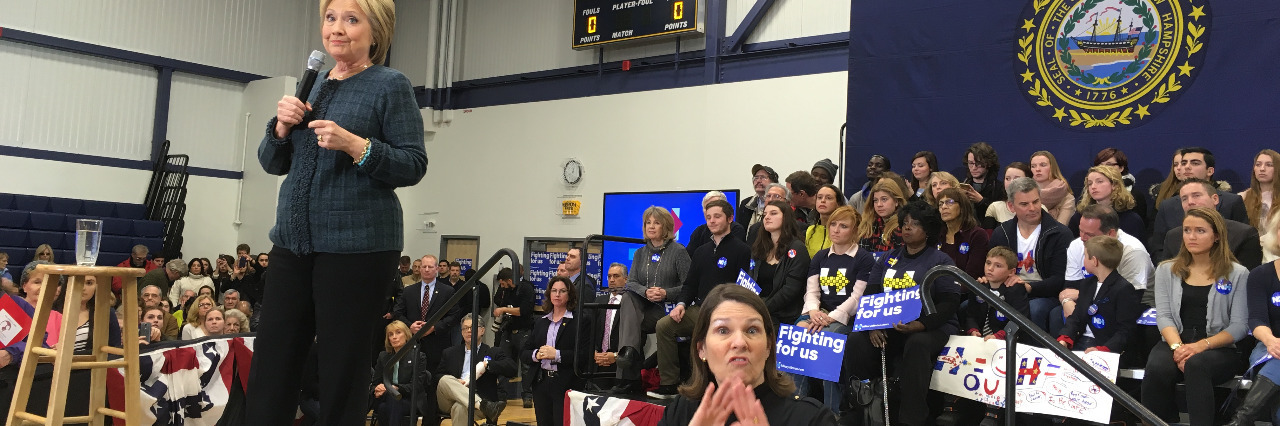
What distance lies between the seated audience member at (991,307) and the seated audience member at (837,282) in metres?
0.66

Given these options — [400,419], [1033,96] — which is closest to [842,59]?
[1033,96]

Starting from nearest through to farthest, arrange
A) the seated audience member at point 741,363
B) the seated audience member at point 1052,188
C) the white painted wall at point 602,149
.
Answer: the seated audience member at point 741,363 → the seated audience member at point 1052,188 → the white painted wall at point 602,149

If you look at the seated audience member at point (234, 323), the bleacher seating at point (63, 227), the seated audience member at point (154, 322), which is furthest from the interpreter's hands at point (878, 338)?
the bleacher seating at point (63, 227)

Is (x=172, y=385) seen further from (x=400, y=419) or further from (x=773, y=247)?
(x=773, y=247)

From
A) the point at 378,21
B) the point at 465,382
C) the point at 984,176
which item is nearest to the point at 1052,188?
the point at 984,176

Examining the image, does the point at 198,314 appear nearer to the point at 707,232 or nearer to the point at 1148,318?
the point at 707,232

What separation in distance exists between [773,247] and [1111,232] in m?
2.06

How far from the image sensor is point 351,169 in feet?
7.18

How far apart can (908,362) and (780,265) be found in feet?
3.88

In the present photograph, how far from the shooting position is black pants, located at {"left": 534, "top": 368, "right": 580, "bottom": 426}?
22.5 ft

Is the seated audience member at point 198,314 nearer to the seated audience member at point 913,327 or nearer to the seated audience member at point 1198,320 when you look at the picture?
the seated audience member at point 913,327

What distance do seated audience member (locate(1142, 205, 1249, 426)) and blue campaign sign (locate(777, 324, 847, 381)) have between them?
157cm

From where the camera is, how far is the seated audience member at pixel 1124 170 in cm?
654

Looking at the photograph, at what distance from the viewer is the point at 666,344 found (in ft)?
20.9
